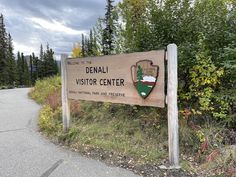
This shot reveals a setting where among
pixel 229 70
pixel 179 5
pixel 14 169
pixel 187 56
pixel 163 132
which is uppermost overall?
pixel 179 5

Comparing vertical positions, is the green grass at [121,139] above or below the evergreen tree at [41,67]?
below

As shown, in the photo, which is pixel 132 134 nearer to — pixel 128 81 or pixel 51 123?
pixel 128 81

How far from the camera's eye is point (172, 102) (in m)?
3.70

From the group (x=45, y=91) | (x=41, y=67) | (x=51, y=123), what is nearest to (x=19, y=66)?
(x=41, y=67)

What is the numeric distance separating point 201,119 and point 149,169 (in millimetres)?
1542

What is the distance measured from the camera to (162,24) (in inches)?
205

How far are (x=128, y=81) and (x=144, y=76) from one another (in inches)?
14.5

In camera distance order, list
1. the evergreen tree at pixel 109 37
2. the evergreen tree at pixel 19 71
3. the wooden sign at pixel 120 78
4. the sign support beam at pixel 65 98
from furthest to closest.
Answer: the evergreen tree at pixel 19 71 → the evergreen tree at pixel 109 37 → the sign support beam at pixel 65 98 → the wooden sign at pixel 120 78

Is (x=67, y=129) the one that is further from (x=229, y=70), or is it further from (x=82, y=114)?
(x=229, y=70)

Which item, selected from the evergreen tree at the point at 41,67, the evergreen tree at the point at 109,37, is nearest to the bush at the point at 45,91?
the evergreen tree at the point at 109,37

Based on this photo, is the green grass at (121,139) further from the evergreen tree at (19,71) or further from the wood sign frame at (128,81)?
the evergreen tree at (19,71)

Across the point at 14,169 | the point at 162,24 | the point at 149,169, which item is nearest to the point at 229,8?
the point at 162,24

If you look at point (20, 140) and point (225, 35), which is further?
point (20, 140)

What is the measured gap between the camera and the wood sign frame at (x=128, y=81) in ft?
12.2
